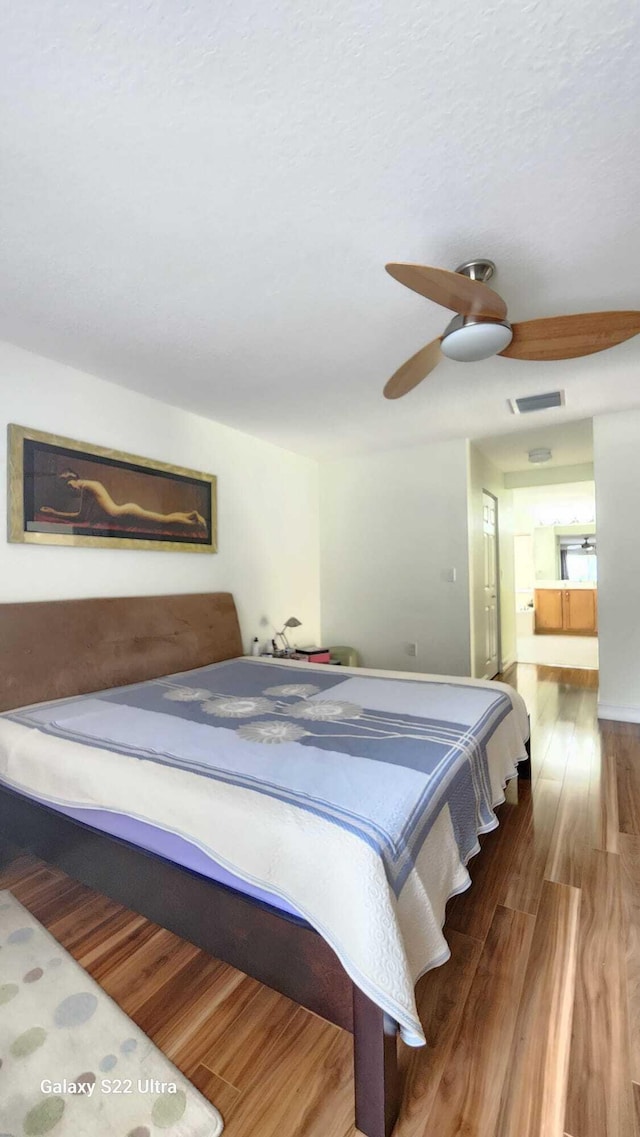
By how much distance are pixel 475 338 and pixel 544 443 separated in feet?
9.74

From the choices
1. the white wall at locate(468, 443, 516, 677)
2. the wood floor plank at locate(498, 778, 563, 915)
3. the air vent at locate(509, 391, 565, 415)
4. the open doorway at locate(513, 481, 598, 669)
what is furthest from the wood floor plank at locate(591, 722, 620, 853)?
the open doorway at locate(513, 481, 598, 669)

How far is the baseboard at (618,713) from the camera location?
341cm

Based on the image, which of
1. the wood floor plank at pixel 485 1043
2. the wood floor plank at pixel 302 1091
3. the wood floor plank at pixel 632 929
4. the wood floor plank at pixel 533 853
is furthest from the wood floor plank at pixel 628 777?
the wood floor plank at pixel 302 1091

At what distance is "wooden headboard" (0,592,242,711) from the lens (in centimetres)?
217

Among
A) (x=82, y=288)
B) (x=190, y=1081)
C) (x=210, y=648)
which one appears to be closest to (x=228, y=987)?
(x=190, y=1081)

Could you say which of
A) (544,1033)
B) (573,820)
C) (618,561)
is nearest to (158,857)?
(544,1033)

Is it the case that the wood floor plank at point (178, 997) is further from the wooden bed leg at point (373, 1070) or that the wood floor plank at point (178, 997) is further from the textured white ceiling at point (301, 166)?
the textured white ceiling at point (301, 166)

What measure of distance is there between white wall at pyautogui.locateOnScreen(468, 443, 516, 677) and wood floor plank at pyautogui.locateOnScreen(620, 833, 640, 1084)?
2.11 m

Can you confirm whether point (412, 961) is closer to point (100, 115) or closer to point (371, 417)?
point (100, 115)

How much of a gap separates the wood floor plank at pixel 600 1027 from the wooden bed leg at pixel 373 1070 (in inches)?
14.6

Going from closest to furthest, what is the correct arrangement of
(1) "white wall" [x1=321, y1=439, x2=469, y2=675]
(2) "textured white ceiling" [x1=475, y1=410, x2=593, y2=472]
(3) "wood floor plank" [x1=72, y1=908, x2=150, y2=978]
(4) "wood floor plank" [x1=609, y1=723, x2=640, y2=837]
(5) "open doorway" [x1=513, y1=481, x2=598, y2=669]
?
(3) "wood floor plank" [x1=72, y1=908, x2=150, y2=978], (4) "wood floor plank" [x1=609, y1=723, x2=640, y2=837], (2) "textured white ceiling" [x1=475, y1=410, x2=593, y2=472], (1) "white wall" [x1=321, y1=439, x2=469, y2=675], (5) "open doorway" [x1=513, y1=481, x2=598, y2=669]

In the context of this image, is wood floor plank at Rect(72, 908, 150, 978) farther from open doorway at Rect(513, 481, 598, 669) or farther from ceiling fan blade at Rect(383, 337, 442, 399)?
open doorway at Rect(513, 481, 598, 669)

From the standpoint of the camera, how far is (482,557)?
449cm

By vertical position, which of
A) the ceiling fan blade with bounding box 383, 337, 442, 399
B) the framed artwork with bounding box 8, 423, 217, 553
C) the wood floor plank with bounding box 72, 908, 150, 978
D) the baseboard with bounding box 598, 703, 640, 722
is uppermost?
the ceiling fan blade with bounding box 383, 337, 442, 399
